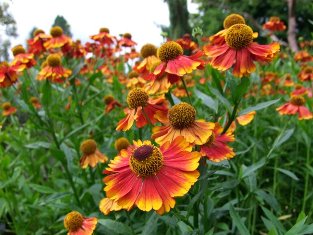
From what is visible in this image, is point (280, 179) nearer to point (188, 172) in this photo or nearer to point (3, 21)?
point (188, 172)

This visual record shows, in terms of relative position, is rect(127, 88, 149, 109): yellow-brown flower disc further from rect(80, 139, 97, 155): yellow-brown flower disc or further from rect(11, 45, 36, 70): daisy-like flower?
rect(11, 45, 36, 70): daisy-like flower

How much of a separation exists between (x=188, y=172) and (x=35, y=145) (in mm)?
1294

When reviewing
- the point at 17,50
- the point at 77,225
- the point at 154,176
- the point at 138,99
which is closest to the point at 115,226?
the point at 77,225

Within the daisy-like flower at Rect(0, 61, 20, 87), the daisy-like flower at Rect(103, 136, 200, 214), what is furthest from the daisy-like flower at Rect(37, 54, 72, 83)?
the daisy-like flower at Rect(103, 136, 200, 214)

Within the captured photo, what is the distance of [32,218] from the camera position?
245 centimetres

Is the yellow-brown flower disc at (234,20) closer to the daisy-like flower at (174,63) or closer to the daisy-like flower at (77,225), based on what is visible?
the daisy-like flower at (174,63)

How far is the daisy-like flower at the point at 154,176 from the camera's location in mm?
1021

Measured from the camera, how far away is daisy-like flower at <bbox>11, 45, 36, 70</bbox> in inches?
87.5

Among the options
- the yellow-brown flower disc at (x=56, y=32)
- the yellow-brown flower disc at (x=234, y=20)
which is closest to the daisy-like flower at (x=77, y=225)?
the yellow-brown flower disc at (x=234, y=20)

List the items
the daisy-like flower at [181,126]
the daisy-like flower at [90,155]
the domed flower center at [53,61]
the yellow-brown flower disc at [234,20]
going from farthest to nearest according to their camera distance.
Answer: the domed flower center at [53,61]
the daisy-like flower at [90,155]
the yellow-brown flower disc at [234,20]
the daisy-like flower at [181,126]

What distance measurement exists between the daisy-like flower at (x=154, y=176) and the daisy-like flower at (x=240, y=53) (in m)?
0.31

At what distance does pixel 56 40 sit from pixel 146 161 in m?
1.83

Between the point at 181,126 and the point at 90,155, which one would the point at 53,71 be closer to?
the point at 90,155

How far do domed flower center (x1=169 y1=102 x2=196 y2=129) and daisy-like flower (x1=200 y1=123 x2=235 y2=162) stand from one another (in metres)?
0.09
